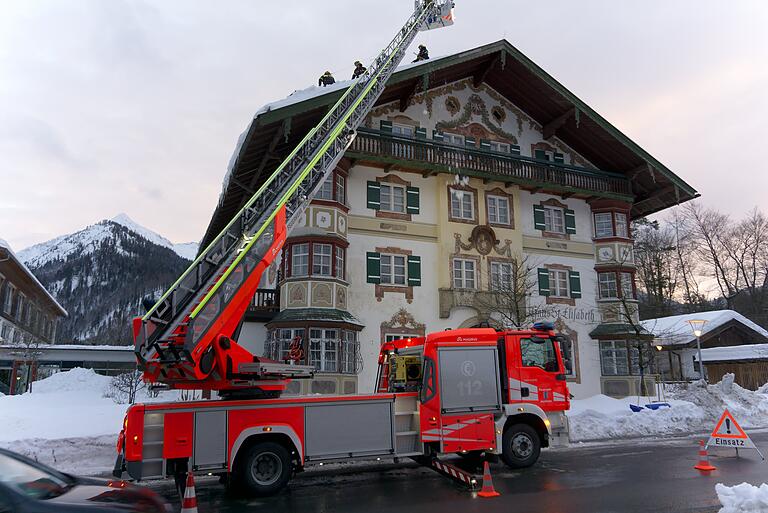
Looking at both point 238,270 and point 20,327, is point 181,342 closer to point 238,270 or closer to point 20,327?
point 238,270

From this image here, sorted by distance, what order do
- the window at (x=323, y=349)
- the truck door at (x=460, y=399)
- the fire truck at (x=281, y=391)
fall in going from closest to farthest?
the fire truck at (x=281, y=391)
the truck door at (x=460, y=399)
the window at (x=323, y=349)

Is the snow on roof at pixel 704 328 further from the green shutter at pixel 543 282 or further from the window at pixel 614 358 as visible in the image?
the green shutter at pixel 543 282

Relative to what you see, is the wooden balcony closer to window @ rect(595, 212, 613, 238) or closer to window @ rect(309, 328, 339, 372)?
window @ rect(309, 328, 339, 372)

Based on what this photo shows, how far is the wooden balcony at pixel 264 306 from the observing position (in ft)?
75.9

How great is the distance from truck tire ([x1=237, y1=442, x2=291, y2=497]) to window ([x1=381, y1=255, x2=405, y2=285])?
1433 centimetres

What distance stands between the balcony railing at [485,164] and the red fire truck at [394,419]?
479 inches

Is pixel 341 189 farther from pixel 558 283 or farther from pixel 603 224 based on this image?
pixel 603 224

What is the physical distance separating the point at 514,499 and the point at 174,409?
18.3ft

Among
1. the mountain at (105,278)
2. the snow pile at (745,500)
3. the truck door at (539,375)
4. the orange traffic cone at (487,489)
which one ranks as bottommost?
the orange traffic cone at (487,489)

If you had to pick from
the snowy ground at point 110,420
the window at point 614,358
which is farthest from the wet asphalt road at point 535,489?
the window at point 614,358

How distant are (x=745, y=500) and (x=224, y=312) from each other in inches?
302

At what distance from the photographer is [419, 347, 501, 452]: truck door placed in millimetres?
11039

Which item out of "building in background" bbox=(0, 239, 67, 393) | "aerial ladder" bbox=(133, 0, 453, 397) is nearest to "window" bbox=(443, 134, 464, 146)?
"aerial ladder" bbox=(133, 0, 453, 397)

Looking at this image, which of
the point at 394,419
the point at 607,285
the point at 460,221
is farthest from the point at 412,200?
the point at 394,419
